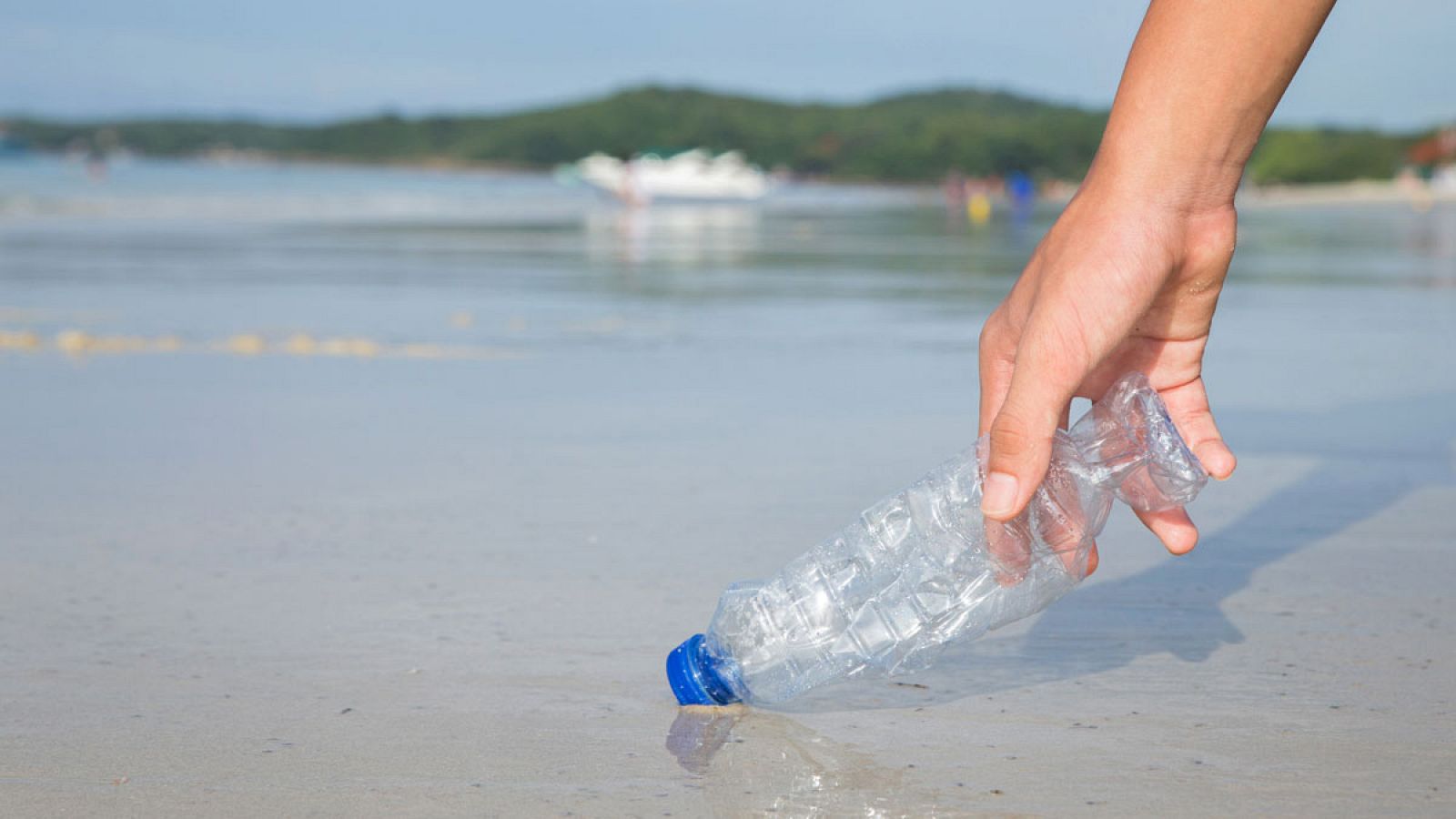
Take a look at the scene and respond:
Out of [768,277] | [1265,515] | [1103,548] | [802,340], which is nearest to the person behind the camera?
[1103,548]

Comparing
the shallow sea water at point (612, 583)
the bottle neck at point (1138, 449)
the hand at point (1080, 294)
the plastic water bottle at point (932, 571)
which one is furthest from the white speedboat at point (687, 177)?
the hand at point (1080, 294)

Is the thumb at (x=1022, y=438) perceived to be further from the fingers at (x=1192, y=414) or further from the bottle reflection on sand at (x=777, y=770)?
the bottle reflection on sand at (x=777, y=770)

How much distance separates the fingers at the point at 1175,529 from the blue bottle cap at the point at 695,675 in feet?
2.63

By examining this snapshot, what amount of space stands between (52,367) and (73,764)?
5.52 metres

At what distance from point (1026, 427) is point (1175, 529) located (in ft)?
1.80

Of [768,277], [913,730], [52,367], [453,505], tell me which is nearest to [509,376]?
[52,367]

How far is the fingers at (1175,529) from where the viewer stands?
2.54m

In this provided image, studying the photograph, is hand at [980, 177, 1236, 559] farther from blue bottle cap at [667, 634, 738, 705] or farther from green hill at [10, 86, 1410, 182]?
green hill at [10, 86, 1410, 182]

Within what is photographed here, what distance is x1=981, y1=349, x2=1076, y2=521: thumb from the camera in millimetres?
2141

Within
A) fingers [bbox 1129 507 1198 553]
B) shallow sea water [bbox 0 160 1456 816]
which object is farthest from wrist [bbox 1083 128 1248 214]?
shallow sea water [bbox 0 160 1456 816]

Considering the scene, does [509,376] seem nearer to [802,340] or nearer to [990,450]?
[802,340]

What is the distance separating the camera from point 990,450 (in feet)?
7.33

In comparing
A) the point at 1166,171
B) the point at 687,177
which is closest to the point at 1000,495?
the point at 1166,171

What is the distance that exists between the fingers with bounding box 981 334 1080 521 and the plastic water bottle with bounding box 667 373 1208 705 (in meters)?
0.20
